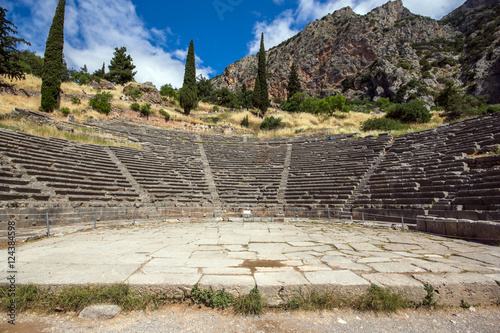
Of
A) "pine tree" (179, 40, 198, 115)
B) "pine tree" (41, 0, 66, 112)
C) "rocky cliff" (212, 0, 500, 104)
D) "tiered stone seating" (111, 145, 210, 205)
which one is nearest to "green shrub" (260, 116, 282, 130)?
"pine tree" (179, 40, 198, 115)

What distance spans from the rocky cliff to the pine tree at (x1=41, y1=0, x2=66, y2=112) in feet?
171

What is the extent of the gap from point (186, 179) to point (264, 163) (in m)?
6.05

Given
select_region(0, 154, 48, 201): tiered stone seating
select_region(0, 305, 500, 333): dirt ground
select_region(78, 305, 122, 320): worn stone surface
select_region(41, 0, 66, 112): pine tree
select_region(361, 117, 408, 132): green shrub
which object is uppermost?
select_region(41, 0, 66, 112): pine tree

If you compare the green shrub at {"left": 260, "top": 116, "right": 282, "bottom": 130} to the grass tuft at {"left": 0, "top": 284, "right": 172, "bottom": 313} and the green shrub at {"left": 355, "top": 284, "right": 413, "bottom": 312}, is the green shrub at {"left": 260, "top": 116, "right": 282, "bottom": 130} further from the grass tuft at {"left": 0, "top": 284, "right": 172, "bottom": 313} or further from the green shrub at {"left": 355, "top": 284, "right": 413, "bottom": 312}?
the grass tuft at {"left": 0, "top": 284, "right": 172, "bottom": 313}

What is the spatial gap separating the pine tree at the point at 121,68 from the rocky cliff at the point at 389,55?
38773 mm

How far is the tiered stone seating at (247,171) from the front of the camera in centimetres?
1255

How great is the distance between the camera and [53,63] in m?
19.8

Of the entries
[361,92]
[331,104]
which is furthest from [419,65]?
[331,104]

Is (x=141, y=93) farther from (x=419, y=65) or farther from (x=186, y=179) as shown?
(x=419, y=65)

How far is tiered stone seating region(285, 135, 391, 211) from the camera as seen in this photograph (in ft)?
37.9

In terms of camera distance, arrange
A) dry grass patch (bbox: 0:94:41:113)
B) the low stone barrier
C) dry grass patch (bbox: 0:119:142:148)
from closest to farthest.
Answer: the low stone barrier → dry grass patch (bbox: 0:119:142:148) → dry grass patch (bbox: 0:94:41:113)

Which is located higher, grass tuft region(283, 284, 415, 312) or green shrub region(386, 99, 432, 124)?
green shrub region(386, 99, 432, 124)

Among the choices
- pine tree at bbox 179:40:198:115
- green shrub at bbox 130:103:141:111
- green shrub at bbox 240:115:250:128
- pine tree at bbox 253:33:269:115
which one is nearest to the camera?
green shrub at bbox 130:103:141:111

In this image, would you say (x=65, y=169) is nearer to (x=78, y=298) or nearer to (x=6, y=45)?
(x=78, y=298)
